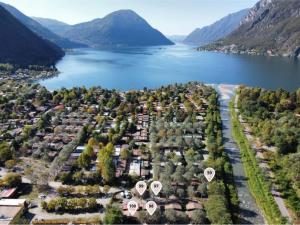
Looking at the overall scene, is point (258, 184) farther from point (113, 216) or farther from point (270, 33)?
point (270, 33)

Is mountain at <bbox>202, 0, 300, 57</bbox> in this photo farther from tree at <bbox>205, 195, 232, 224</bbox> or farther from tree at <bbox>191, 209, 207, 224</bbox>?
tree at <bbox>191, 209, 207, 224</bbox>

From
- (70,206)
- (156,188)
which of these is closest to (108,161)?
(156,188)

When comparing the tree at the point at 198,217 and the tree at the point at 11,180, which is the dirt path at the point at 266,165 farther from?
the tree at the point at 11,180

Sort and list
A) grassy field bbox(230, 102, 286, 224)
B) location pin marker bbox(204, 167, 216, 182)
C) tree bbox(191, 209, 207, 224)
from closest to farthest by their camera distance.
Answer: tree bbox(191, 209, 207, 224), grassy field bbox(230, 102, 286, 224), location pin marker bbox(204, 167, 216, 182)

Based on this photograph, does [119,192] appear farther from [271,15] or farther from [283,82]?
[271,15]

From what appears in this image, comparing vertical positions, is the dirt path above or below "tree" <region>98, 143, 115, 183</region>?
below

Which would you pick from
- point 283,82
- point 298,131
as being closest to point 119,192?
point 298,131

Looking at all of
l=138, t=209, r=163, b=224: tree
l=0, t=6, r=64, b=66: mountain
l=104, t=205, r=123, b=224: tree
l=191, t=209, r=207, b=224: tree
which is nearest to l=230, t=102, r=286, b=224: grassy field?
l=191, t=209, r=207, b=224: tree
